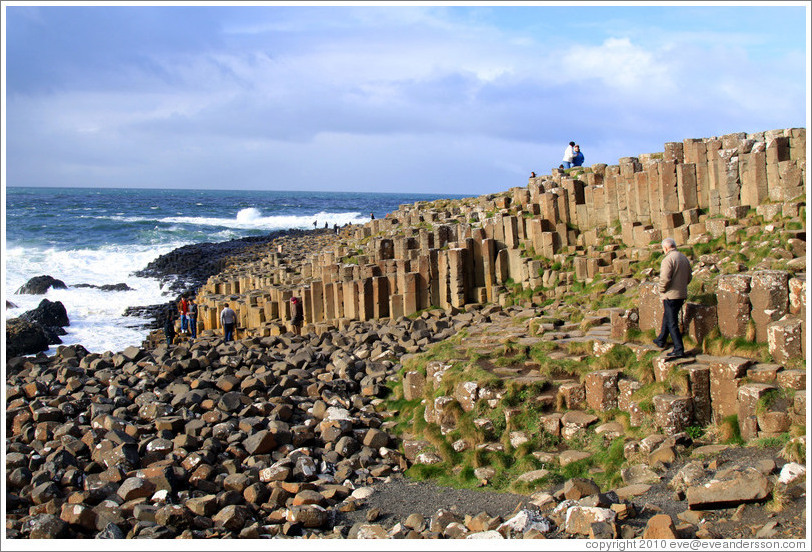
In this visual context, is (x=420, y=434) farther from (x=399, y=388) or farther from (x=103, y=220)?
(x=103, y=220)

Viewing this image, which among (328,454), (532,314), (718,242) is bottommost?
(328,454)

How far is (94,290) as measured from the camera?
33.7 m

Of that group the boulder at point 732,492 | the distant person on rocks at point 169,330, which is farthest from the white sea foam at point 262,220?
the boulder at point 732,492

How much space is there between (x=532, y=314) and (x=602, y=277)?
1.67 metres

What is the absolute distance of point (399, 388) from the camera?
12.1m

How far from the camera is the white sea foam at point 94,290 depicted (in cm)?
2455

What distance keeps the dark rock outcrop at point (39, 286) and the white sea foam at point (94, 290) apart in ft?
0.95

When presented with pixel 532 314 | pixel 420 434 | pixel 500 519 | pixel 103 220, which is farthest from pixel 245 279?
pixel 103 220

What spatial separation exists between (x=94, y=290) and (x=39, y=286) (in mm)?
2289

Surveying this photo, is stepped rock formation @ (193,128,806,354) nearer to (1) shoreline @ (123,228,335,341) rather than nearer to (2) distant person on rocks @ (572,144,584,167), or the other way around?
(2) distant person on rocks @ (572,144,584,167)


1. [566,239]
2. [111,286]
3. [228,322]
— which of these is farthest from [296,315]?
[111,286]

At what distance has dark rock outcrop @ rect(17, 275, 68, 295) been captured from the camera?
108 feet

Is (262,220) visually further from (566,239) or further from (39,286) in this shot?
(566,239)

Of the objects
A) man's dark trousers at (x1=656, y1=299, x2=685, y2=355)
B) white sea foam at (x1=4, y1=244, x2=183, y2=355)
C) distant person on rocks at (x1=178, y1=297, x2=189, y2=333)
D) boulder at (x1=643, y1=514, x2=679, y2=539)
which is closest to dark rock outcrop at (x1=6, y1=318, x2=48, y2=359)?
white sea foam at (x1=4, y1=244, x2=183, y2=355)
